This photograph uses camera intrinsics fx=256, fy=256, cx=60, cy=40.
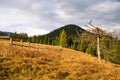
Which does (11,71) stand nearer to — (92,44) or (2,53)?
(2,53)

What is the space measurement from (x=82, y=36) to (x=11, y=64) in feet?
72.6

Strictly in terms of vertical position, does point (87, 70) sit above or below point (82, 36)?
below

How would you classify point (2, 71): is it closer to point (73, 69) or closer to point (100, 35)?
point (73, 69)

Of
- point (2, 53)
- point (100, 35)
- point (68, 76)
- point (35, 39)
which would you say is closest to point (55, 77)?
point (68, 76)

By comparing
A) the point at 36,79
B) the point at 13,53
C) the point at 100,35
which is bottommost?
the point at 36,79

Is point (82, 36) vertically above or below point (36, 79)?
above

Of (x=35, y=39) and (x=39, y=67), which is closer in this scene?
(x=39, y=67)

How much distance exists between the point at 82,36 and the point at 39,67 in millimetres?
21261

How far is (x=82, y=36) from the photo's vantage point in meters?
42.6

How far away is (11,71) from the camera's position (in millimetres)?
20469

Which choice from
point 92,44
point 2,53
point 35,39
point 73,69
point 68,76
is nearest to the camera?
point 68,76

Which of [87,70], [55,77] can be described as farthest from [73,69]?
[55,77]

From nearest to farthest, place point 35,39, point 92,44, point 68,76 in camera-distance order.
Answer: point 68,76
point 92,44
point 35,39

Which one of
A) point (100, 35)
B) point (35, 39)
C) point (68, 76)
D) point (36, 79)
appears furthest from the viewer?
point (35, 39)
